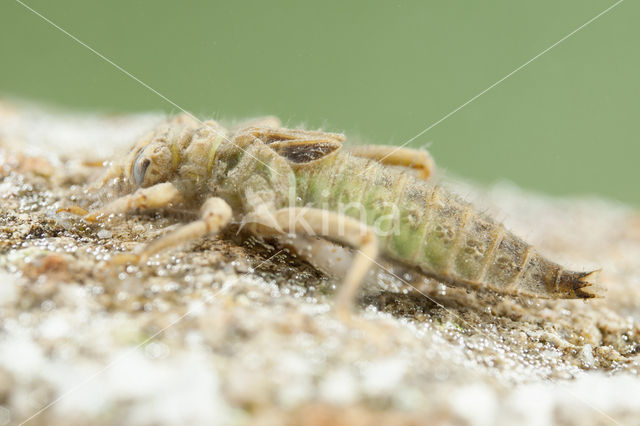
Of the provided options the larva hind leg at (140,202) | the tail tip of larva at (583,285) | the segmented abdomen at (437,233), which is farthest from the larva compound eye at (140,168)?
the tail tip of larva at (583,285)

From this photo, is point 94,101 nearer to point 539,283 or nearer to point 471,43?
point 471,43

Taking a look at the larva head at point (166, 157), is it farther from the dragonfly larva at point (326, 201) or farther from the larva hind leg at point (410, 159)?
the larva hind leg at point (410, 159)

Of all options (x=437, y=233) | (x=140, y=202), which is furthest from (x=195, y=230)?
(x=437, y=233)

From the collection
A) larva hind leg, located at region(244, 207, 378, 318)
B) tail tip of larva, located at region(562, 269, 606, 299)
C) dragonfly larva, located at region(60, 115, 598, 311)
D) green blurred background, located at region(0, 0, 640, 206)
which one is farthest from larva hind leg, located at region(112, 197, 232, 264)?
tail tip of larva, located at region(562, 269, 606, 299)

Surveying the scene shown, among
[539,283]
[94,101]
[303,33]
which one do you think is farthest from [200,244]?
[94,101]

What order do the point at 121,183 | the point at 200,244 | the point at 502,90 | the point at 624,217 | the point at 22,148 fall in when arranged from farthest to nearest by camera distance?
the point at 624,217 < the point at 502,90 < the point at 22,148 < the point at 121,183 < the point at 200,244

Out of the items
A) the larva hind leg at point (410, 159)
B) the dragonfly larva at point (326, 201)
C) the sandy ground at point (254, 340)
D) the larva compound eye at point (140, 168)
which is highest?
the larva hind leg at point (410, 159)

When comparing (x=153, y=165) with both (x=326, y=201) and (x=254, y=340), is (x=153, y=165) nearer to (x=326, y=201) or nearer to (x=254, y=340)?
(x=326, y=201)
